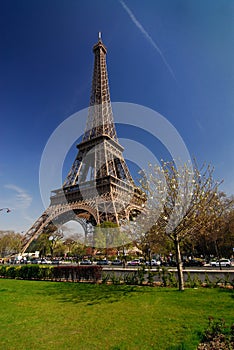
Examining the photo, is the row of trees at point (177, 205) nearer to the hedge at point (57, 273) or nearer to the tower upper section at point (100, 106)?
the hedge at point (57, 273)

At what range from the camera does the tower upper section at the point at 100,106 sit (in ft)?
186

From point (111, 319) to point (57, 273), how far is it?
12492 millimetres

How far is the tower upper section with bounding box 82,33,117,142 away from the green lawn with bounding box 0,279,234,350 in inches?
1846

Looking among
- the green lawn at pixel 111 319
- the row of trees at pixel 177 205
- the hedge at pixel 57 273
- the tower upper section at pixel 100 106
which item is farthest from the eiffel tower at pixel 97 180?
the green lawn at pixel 111 319

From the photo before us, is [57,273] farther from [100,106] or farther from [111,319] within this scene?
[100,106]

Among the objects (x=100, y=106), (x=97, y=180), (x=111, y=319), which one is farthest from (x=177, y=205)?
(x=100, y=106)

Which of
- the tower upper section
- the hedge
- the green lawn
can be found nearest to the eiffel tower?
the tower upper section

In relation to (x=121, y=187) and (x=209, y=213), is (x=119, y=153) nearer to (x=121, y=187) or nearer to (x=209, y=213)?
(x=121, y=187)

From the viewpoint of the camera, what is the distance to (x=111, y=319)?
7309 millimetres

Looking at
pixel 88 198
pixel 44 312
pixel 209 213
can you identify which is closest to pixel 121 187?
pixel 88 198

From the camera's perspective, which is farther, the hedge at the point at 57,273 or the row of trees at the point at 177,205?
the hedge at the point at 57,273

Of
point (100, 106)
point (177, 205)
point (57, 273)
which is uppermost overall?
point (100, 106)

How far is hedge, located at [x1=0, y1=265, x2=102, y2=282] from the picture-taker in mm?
16641

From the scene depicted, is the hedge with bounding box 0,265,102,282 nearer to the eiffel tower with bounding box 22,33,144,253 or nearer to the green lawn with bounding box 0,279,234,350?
the green lawn with bounding box 0,279,234,350
